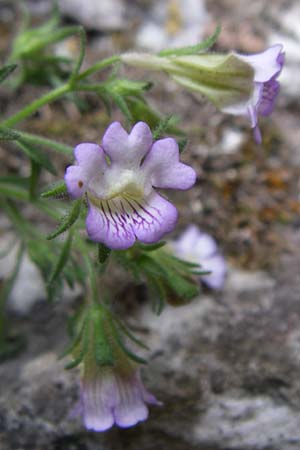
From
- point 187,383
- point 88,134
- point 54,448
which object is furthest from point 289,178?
point 54,448

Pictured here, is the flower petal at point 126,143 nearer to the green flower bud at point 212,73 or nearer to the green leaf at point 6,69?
the green flower bud at point 212,73

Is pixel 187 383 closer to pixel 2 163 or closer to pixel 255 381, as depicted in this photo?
pixel 255 381

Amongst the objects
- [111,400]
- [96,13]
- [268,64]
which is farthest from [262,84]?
[96,13]

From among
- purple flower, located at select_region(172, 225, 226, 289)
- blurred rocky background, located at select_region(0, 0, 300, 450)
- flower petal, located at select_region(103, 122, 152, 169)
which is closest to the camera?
flower petal, located at select_region(103, 122, 152, 169)

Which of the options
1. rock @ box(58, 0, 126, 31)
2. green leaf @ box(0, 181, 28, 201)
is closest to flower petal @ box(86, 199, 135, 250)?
green leaf @ box(0, 181, 28, 201)

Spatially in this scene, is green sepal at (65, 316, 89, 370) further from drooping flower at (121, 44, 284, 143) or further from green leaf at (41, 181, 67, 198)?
drooping flower at (121, 44, 284, 143)
